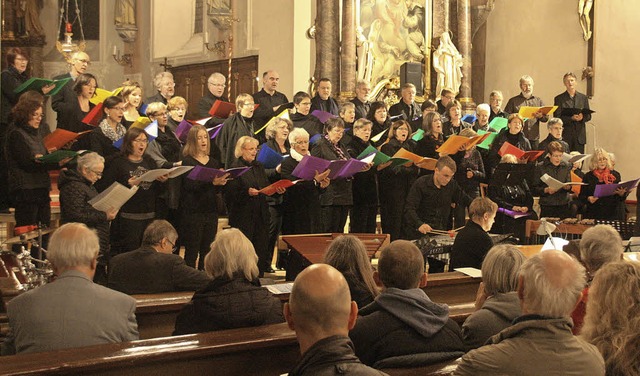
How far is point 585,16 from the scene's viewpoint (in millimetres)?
14133

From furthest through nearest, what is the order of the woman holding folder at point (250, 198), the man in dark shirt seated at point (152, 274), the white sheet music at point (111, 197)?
1. the woman holding folder at point (250, 198)
2. the white sheet music at point (111, 197)
3. the man in dark shirt seated at point (152, 274)

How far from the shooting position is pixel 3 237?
8961 mm

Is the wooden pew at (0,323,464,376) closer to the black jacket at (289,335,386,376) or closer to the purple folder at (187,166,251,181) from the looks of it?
the black jacket at (289,335,386,376)

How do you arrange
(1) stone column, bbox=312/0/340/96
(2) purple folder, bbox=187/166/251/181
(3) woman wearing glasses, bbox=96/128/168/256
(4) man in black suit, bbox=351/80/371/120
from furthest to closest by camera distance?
(1) stone column, bbox=312/0/340/96 → (4) man in black suit, bbox=351/80/371/120 → (2) purple folder, bbox=187/166/251/181 → (3) woman wearing glasses, bbox=96/128/168/256

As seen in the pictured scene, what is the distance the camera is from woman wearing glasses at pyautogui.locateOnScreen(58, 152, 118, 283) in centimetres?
674

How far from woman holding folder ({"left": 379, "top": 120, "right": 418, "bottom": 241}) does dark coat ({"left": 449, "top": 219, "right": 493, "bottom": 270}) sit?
2.82 meters

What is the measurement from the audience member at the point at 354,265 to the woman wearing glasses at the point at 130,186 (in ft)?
10.4

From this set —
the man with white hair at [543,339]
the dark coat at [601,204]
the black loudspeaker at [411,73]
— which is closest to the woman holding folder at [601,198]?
the dark coat at [601,204]

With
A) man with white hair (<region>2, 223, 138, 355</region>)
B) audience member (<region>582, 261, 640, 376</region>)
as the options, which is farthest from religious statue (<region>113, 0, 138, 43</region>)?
audience member (<region>582, 261, 640, 376</region>)

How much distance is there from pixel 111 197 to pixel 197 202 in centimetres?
122

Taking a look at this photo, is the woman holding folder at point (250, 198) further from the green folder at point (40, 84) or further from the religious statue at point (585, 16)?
the religious statue at point (585, 16)

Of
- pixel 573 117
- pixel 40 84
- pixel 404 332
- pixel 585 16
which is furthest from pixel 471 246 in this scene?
pixel 585 16

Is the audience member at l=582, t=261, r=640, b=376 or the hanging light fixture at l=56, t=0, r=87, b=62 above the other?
the hanging light fixture at l=56, t=0, r=87, b=62

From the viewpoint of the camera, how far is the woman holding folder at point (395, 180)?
933 centimetres
